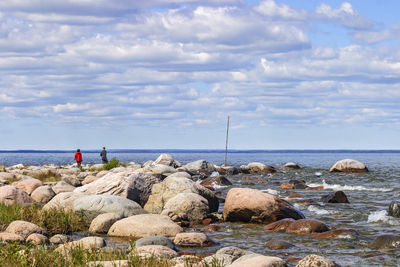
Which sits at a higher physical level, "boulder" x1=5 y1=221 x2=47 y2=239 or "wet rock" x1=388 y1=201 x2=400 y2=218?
"wet rock" x1=388 y1=201 x2=400 y2=218

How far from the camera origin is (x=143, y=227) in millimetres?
12656

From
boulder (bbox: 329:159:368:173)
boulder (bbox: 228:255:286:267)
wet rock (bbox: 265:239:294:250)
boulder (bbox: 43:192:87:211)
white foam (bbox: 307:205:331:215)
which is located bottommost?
wet rock (bbox: 265:239:294:250)

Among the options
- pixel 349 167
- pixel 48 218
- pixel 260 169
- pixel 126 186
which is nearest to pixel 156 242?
pixel 48 218

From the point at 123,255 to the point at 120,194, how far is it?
29.7ft

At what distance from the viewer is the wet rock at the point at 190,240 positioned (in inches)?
454

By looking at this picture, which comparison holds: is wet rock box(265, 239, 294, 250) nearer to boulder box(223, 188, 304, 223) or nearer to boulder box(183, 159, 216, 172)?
boulder box(223, 188, 304, 223)

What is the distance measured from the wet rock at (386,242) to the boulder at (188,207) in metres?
5.46

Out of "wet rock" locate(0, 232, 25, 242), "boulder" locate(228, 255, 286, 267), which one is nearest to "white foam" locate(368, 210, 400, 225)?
"boulder" locate(228, 255, 286, 267)

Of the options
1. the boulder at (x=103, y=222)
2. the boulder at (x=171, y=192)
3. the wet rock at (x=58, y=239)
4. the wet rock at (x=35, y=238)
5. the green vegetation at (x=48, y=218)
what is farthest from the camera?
the boulder at (x=171, y=192)

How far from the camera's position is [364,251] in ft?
36.2

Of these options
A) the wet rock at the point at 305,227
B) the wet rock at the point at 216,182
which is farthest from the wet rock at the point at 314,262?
the wet rock at the point at 216,182

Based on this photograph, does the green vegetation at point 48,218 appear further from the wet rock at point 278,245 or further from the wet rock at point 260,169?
the wet rock at point 260,169

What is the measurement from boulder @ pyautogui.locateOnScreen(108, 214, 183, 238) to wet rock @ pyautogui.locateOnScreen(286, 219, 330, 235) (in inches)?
111

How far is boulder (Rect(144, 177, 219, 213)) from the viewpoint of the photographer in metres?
16.8
